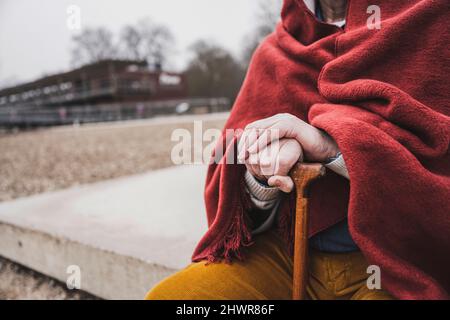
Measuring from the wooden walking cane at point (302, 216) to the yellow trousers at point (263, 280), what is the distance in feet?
0.35

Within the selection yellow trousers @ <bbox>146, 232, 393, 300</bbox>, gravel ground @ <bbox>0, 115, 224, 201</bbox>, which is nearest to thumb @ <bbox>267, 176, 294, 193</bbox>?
yellow trousers @ <bbox>146, 232, 393, 300</bbox>

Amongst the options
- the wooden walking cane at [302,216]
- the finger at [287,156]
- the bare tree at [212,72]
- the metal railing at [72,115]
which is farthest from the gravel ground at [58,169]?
the bare tree at [212,72]

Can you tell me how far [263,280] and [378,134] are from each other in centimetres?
51

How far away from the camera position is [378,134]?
804 mm

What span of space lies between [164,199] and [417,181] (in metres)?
2.30

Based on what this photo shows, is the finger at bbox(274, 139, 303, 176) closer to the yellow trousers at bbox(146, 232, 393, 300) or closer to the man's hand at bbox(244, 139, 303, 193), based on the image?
the man's hand at bbox(244, 139, 303, 193)

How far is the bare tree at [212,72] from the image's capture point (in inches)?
1529

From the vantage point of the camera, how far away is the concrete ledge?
1.88 meters

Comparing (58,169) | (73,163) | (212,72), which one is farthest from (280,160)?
(212,72)

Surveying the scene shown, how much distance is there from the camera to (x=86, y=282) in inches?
85.2

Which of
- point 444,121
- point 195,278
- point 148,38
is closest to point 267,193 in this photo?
point 195,278

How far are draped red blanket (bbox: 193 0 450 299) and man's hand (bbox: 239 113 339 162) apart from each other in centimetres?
4

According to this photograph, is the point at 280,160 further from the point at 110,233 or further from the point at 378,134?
the point at 110,233
